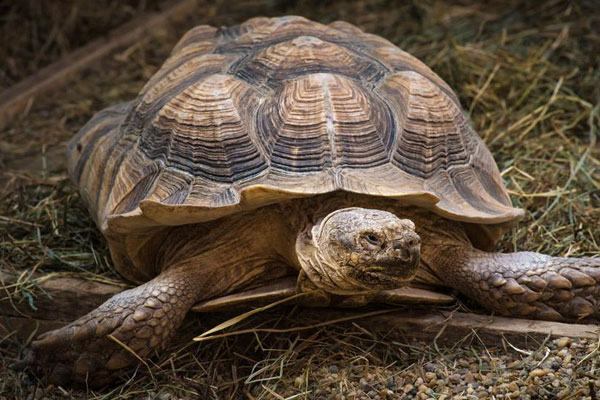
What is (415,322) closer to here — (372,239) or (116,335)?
(372,239)

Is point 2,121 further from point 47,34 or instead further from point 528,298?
point 528,298

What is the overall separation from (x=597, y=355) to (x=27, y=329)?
8.08 feet

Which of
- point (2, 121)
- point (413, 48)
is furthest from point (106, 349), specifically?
point (413, 48)

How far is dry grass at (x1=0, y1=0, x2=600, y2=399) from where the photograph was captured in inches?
121

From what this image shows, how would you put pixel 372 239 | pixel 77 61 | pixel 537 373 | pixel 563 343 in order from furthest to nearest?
pixel 77 61 < pixel 563 343 < pixel 537 373 < pixel 372 239

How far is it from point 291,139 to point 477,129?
2072 mm

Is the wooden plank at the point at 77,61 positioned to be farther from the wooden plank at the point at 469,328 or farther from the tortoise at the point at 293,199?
the wooden plank at the point at 469,328

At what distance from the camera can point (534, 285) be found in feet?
10.5

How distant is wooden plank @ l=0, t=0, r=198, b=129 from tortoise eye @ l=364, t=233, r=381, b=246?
3763mm

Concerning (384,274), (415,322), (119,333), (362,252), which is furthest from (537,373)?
(119,333)

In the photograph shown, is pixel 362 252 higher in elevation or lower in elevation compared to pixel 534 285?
higher

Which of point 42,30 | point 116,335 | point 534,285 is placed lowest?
point 116,335

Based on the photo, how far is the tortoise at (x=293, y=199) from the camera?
10.4 ft

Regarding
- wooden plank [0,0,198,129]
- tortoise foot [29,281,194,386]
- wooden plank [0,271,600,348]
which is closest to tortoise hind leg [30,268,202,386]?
tortoise foot [29,281,194,386]
